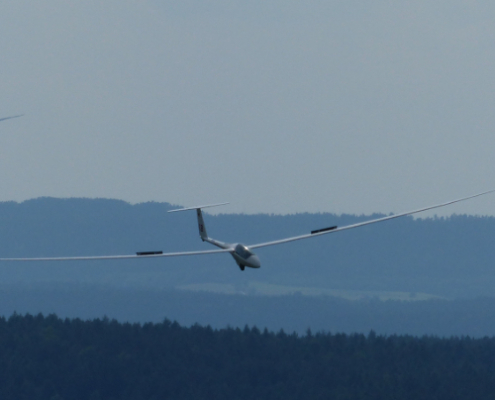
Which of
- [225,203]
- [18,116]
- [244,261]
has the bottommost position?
[244,261]

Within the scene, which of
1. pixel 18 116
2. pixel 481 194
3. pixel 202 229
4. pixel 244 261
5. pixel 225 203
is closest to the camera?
pixel 244 261

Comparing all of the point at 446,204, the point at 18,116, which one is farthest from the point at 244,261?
the point at 18,116

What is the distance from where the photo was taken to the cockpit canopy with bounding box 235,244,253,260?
50.7 meters

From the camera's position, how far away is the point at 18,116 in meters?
78.0

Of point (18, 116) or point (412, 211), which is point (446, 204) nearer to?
point (412, 211)

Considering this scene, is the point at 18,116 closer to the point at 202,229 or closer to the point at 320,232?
the point at 202,229

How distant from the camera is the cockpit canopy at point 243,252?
1995 inches

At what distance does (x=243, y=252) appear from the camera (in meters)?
50.9

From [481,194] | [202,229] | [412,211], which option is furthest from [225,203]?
[481,194]

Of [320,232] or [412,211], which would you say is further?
[412,211]

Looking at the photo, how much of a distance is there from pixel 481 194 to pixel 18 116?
154 ft

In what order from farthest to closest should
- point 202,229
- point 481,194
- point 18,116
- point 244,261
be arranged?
point 18,116 < point 202,229 < point 481,194 < point 244,261

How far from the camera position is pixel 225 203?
6175cm

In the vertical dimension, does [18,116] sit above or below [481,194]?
above
